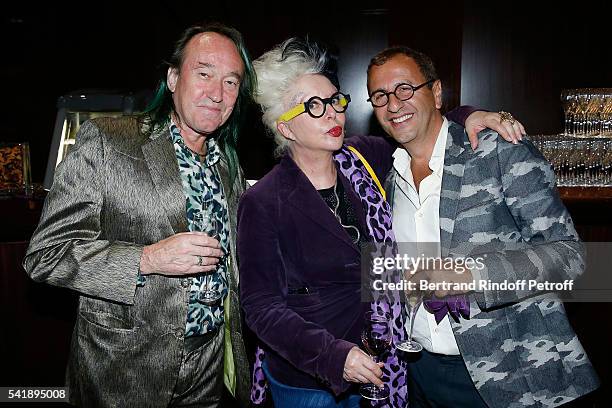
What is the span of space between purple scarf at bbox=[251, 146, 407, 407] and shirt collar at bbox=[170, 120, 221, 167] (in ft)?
1.63

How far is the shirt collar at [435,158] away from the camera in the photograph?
74.7 inches

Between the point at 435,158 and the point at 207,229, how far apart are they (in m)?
0.91

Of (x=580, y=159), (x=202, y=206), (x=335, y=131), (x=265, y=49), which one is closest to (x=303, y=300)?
(x=202, y=206)

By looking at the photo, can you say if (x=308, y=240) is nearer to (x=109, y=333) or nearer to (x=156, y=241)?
(x=156, y=241)

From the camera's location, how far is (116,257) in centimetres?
175

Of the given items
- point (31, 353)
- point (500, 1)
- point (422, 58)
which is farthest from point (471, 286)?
Answer: point (500, 1)

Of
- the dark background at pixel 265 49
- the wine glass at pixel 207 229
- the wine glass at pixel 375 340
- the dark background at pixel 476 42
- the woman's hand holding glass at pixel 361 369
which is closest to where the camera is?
the woman's hand holding glass at pixel 361 369

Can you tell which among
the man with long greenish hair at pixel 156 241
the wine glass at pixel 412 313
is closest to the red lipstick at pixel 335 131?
the man with long greenish hair at pixel 156 241

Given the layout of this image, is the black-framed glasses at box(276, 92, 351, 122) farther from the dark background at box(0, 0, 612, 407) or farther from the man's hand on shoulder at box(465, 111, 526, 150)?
the dark background at box(0, 0, 612, 407)

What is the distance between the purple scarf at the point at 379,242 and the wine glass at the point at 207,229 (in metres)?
0.38

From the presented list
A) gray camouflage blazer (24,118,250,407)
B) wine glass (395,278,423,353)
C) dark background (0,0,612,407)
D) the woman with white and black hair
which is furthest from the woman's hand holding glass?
dark background (0,0,612,407)

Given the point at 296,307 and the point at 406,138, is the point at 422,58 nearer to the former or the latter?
the point at 406,138

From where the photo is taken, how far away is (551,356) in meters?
1.66

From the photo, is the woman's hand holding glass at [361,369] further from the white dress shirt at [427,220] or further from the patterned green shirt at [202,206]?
the patterned green shirt at [202,206]
